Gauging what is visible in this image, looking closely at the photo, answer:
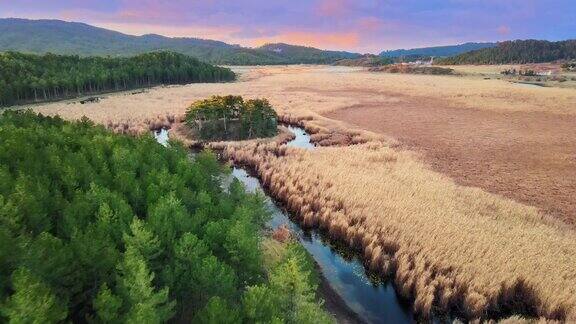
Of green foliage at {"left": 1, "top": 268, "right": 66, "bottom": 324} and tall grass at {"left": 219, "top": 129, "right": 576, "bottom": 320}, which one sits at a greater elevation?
green foliage at {"left": 1, "top": 268, "right": 66, "bottom": 324}

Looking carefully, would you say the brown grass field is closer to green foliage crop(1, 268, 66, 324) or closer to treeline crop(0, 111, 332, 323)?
treeline crop(0, 111, 332, 323)

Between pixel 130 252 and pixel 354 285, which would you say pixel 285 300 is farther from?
pixel 354 285

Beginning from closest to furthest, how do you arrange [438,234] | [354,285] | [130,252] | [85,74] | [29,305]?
1. [29,305]
2. [130,252]
3. [354,285]
4. [438,234]
5. [85,74]

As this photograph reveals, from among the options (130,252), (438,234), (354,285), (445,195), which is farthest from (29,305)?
(445,195)

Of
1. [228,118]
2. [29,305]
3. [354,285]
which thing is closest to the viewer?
[29,305]

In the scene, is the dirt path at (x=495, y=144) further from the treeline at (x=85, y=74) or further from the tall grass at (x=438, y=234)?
the treeline at (x=85, y=74)

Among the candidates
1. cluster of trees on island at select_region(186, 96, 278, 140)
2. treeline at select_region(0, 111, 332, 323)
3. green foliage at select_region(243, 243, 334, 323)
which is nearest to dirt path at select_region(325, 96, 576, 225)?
cluster of trees on island at select_region(186, 96, 278, 140)

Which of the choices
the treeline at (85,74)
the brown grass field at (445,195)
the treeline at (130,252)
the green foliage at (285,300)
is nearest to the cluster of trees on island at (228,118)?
the brown grass field at (445,195)
